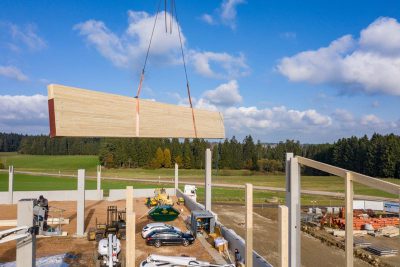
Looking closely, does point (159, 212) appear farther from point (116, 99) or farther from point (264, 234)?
point (116, 99)

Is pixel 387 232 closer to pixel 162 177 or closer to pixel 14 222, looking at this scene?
pixel 14 222

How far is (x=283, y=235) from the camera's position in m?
5.40

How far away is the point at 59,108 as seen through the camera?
9.88ft

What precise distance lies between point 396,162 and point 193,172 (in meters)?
48.6

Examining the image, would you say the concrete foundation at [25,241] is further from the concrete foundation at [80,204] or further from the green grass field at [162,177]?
the green grass field at [162,177]

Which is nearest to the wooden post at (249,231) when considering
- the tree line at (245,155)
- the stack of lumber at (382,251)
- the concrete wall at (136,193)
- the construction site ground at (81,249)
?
the construction site ground at (81,249)

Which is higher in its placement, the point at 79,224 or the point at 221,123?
the point at 221,123

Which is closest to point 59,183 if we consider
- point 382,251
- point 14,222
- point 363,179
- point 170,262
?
point 14,222

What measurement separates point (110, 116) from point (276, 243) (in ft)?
85.1

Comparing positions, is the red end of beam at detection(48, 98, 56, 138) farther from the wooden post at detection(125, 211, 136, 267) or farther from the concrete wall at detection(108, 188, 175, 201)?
the concrete wall at detection(108, 188, 175, 201)

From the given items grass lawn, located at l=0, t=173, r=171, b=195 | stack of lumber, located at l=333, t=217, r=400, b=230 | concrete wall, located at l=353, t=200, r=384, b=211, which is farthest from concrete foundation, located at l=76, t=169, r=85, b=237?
grass lawn, located at l=0, t=173, r=171, b=195

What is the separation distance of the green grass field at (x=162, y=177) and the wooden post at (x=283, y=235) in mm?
41838

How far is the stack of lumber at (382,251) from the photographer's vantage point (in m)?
25.1

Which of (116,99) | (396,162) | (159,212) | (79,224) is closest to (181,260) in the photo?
(79,224)
